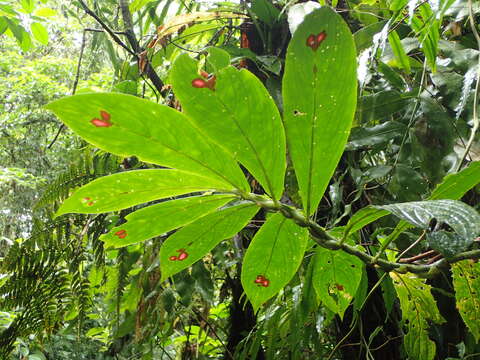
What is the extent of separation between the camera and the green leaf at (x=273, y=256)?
41cm

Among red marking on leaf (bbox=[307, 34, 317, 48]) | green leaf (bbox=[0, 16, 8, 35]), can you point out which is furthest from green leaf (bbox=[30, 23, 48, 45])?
red marking on leaf (bbox=[307, 34, 317, 48])

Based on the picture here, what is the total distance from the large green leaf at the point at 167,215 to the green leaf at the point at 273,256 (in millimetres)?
60

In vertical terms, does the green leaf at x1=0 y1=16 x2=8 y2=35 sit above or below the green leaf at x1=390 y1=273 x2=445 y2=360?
above

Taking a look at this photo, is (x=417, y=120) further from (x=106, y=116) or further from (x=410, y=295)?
(x=106, y=116)

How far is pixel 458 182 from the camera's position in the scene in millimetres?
357

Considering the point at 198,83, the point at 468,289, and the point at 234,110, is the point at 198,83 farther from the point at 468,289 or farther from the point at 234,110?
the point at 468,289

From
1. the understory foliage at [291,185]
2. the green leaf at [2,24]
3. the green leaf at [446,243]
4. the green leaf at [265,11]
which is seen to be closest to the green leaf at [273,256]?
the understory foliage at [291,185]

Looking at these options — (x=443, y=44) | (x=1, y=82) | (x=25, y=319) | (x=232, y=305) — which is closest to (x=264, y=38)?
(x=443, y=44)

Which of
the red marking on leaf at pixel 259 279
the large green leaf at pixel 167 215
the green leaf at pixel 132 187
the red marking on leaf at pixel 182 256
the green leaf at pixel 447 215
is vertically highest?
the green leaf at pixel 132 187

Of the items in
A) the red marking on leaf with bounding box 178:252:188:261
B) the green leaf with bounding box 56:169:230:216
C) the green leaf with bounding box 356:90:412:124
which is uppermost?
the green leaf with bounding box 56:169:230:216

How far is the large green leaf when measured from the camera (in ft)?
1.31

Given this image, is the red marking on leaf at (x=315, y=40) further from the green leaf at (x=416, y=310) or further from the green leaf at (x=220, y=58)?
the green leaf at (x=416, y=310)

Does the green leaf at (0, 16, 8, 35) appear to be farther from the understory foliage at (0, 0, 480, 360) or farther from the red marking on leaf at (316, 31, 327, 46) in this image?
the red marking on leaf at (316, 31, 327, 46)

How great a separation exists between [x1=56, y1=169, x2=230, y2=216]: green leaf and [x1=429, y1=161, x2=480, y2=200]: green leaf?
0.67 ft
